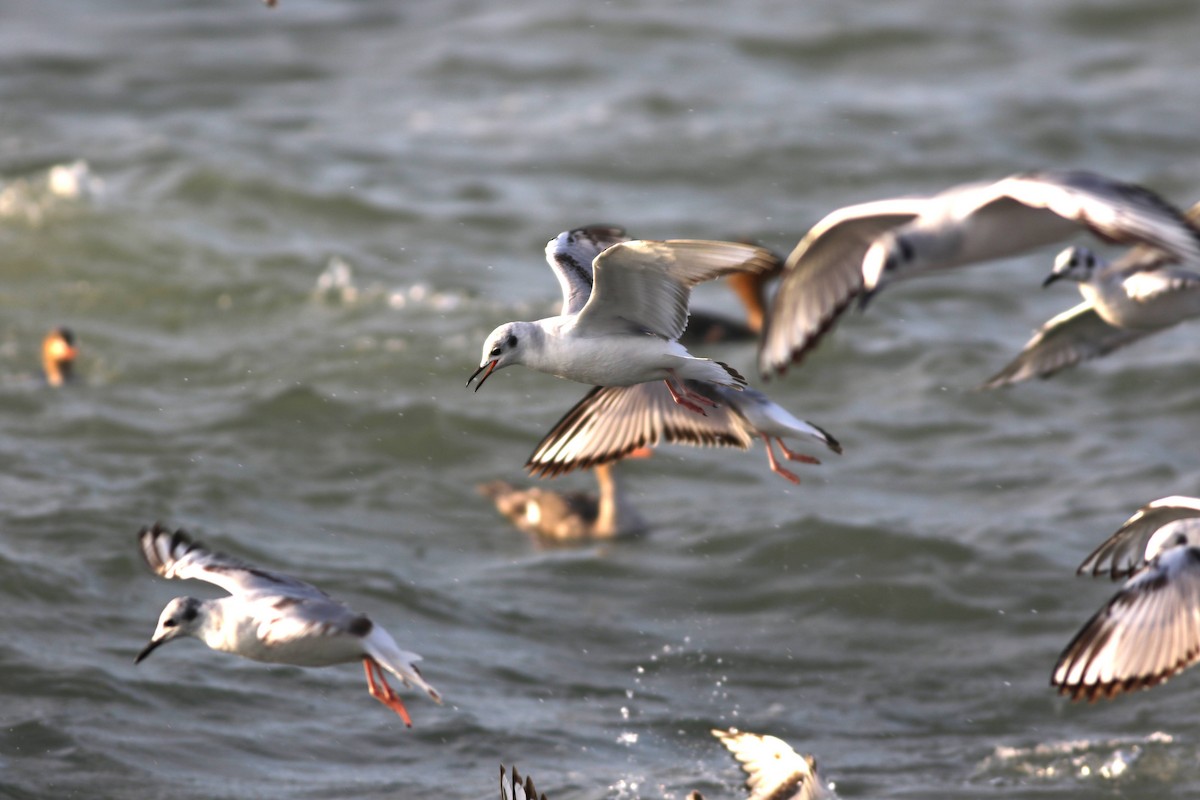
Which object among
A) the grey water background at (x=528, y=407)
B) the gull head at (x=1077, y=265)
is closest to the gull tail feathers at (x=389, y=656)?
the grey water background at (x=528, y=407)

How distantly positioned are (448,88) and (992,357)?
914 cm

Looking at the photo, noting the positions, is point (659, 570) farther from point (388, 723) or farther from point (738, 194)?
point (738, 194)

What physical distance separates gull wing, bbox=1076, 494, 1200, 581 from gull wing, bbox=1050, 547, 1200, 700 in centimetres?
20

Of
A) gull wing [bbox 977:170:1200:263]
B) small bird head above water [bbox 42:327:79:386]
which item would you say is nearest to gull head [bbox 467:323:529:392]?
gull wing [bbox 977:170:1200:263]

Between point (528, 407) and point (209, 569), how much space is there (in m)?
7.07

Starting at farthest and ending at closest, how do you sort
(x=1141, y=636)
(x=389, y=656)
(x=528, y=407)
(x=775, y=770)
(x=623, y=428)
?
(x=528, y=407), (x=623, y=428), (x=1141, y=636), (x=775, y=770), (x=389, y=656)

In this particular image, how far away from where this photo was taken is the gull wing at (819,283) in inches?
304

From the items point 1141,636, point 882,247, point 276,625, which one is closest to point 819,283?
point 882,247

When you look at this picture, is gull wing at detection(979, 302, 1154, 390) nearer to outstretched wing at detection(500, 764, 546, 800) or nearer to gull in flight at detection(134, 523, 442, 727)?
outstretched wing at detection(500, 764, 546, 800)

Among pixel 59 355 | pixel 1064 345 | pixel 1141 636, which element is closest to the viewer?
pixel 1141 636

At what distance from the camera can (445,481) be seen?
1259 centimetres

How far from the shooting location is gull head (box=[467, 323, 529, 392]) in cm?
663

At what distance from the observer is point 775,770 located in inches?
273

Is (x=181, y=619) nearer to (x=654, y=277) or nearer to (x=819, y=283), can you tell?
(x=654, y=277)
